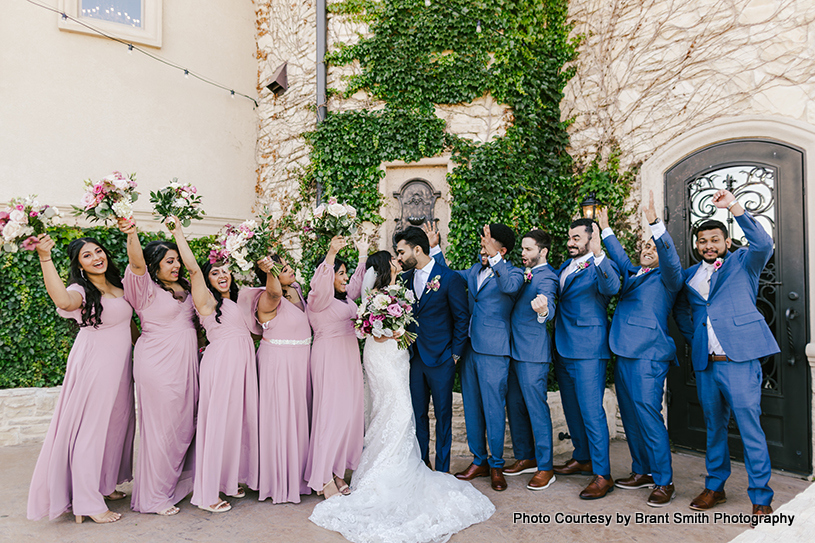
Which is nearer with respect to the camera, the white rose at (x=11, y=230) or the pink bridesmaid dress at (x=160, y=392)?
the white rose at (x=11, y=230)

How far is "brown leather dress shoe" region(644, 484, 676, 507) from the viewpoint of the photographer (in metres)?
4.18

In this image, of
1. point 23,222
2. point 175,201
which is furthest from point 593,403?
point 23,222

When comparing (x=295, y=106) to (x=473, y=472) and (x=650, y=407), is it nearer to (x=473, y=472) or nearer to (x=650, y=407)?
(x=473, y=472)

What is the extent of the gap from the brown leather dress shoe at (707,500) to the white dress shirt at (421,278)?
294 centimetres

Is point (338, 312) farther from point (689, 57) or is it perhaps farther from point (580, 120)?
point (689, 57)

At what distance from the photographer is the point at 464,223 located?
6.69 meters

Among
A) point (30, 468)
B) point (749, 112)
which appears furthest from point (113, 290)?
point (749, 112)

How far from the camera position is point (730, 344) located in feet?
12.9

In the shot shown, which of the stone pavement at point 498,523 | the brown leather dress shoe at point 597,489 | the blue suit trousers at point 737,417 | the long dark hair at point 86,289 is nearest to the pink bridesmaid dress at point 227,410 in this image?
the stone pavement at point 498,523

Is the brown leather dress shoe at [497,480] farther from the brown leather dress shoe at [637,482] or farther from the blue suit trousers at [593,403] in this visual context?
the brown leather dress shoe at [637,482]

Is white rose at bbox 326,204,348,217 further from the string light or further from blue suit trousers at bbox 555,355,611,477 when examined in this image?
the string light

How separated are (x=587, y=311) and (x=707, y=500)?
182cm

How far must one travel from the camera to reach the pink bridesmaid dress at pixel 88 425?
377 centimetres

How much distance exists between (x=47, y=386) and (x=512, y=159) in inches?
261
